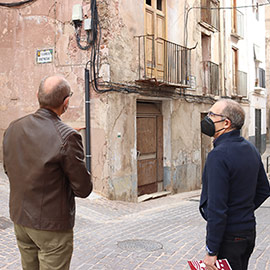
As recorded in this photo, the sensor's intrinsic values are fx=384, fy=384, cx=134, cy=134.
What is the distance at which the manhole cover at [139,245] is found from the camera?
5.20 m

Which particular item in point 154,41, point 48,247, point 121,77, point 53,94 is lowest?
point 48,247

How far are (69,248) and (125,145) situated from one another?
277 inches

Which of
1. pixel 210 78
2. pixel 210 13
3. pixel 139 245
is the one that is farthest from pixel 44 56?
pixel 210 13

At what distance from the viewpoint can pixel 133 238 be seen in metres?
5.74

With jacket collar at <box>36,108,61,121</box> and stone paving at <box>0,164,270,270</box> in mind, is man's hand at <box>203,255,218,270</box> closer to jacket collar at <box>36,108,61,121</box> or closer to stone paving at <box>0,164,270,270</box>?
jacket collar at <box>36,108,61,121</box>

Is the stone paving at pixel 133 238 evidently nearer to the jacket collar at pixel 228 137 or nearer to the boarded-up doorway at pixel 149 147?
the jacket collar at pixel 228 137

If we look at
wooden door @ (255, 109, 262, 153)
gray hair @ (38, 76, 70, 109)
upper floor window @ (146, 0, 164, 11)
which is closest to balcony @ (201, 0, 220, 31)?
upper floor window @ (146, 0, 164, 11)

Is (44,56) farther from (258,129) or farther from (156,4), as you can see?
(258,129)

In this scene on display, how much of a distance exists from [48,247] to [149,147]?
8.82 meters

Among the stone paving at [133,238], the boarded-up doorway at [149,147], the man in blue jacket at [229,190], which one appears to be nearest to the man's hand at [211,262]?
the man in blue jacket at [229,190]

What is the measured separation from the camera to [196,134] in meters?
13.4

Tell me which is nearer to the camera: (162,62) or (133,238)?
(133,238)

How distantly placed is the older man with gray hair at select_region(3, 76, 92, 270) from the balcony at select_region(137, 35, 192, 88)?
743 centimetres

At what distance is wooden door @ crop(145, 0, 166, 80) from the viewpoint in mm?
10448
